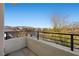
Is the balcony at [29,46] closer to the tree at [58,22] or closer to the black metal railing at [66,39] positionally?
the black metal railing at [66,39]

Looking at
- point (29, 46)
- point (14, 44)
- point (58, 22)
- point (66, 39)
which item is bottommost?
point (29, 46)

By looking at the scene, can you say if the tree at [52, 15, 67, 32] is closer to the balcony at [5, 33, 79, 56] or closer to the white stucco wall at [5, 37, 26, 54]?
the balcony at [5, 33, 79, 56]

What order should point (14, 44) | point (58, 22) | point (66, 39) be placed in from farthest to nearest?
point (14, 44) < point (58, 22) < point (66, 39)

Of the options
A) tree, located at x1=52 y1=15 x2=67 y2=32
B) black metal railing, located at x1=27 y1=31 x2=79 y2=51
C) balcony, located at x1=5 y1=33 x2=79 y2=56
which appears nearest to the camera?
black metal railing, located at x1=27 y1=31 x2=79 y2=51

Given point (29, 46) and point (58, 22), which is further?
point (29, 46)

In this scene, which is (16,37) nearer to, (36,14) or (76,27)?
(36,14)

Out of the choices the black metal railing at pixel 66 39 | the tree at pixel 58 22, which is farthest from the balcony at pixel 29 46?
the tree at pixel 58 22

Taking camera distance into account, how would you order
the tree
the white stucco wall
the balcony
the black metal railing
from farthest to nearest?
the white stucco wall, the balcony, the tree, the black metal railing

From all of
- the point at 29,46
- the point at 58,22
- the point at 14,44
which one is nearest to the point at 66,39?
the point at 58,22

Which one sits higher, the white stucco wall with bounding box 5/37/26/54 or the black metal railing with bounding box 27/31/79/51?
the black metal railing with bounding box 27/31/79/51

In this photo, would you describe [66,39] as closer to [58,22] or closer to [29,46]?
[58,22]

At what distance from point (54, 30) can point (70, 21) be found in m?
0.86

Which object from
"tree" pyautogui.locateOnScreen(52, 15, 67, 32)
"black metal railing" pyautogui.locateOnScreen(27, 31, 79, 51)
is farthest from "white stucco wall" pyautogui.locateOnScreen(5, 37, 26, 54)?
"tree" pyautogui.locateOnScreen(52, 15, 67, 32)

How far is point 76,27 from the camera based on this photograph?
14.9ft
